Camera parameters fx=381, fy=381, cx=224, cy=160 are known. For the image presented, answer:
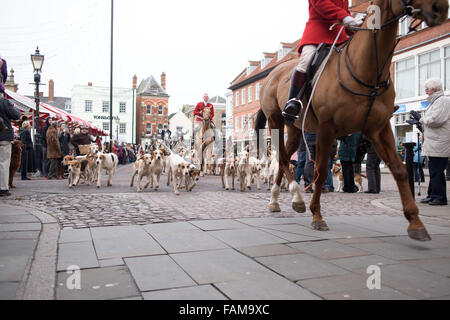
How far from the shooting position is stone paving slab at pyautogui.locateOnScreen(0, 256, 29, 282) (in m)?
2.71

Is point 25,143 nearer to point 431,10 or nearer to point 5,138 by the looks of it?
point 5,138

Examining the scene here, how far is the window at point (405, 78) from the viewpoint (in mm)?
27503

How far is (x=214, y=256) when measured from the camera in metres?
3.36

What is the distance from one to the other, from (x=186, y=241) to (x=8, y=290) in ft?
5.84

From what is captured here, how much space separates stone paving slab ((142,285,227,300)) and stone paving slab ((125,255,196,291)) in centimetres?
9

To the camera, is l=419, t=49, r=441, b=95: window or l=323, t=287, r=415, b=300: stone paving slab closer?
l=323, t=287, r=415, b=300: stone paving slab

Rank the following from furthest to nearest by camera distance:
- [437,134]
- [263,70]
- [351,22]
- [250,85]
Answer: [250,85]
[263,70]
[437,134]
[351,22]

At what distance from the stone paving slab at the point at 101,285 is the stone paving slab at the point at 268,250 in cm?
113

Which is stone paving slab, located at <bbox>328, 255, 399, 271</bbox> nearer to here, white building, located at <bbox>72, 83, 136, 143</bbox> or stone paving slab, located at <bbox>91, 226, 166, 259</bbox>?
stone paving slab, located at <bbox>91, 226, 166, 259</bbox>

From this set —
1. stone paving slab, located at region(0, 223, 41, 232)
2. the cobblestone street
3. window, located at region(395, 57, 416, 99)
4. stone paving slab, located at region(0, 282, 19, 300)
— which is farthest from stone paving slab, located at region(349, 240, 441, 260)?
window, located at region(395, 57, 416, 99)

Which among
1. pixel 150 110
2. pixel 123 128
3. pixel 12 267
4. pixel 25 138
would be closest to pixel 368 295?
pixel 12 267

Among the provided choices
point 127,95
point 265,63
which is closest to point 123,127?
point 127,95

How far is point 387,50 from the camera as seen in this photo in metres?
4.13

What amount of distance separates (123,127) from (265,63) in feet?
115
